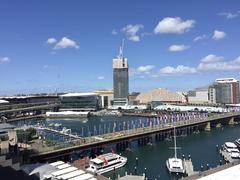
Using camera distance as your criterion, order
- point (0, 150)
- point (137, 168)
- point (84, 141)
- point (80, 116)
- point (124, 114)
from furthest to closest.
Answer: point (124, 114) < point (80, 116) < point (84, 141) < point (137, 168) < point (0, 150)

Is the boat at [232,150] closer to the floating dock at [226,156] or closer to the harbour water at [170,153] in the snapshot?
the floating dock at [226,156]

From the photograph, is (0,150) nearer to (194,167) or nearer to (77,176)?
(77,176)

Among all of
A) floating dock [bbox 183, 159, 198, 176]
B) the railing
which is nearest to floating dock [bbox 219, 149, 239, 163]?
floating dock [bbox 183, 159, 198, 176]

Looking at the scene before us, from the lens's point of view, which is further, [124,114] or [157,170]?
[124,114]

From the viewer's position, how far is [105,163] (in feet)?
167

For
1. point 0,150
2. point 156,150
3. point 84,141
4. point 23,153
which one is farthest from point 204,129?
point 0,150

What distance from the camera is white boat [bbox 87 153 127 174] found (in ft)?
164

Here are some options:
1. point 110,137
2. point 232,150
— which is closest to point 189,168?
point 232,150

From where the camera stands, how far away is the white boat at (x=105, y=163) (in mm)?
49925

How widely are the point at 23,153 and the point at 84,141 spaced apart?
44.7ft

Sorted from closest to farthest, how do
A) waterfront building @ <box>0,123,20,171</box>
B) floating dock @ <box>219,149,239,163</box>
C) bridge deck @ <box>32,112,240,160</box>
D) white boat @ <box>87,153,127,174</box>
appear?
waterfront building @ <box>0,123,20,171</box> → white boat @ <box>87,153,127,174</box> → floating dock @ <box>219,149,239,163</box> → bridge deck @ <box>32,112,240,160</box>

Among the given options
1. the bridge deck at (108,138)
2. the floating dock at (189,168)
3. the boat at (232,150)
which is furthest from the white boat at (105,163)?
the boat at (232,150)

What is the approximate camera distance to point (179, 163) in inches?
1961

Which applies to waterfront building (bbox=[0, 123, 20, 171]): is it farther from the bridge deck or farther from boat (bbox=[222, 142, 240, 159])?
boat (bbox=[222, 142, 240, 159])
